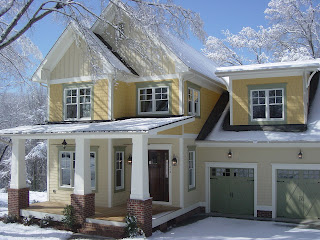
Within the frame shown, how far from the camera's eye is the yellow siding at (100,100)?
14.0m

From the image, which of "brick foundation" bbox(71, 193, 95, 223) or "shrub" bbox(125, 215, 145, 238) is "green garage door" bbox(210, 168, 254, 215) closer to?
"shrub" bbox(125, 215, 145, 238)

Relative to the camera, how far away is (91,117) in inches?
563

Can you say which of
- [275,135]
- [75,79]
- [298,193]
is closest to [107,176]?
[75,79]

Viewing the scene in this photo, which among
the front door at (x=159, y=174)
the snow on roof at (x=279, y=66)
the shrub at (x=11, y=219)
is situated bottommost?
the shrub at (x=11, y=219)

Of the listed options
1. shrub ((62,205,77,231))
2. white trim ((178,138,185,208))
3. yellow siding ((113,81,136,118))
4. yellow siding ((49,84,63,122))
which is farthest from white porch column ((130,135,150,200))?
yellow siding ((49,84,63,122))

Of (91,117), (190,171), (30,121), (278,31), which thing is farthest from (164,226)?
(30,121)

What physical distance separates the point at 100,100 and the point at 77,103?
1236 mm

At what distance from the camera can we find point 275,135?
1317cm

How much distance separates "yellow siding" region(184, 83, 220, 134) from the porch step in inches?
181

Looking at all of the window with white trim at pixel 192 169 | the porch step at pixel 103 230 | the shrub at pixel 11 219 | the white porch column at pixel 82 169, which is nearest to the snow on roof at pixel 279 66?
the window with white trim at pixel 192 169

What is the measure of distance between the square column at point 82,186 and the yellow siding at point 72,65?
391 cm

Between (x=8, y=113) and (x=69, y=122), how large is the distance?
22171mm

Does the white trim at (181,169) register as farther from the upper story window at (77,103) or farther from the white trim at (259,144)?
the upper story window at (77,103)

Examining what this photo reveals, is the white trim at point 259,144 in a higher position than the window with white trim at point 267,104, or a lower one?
lower
